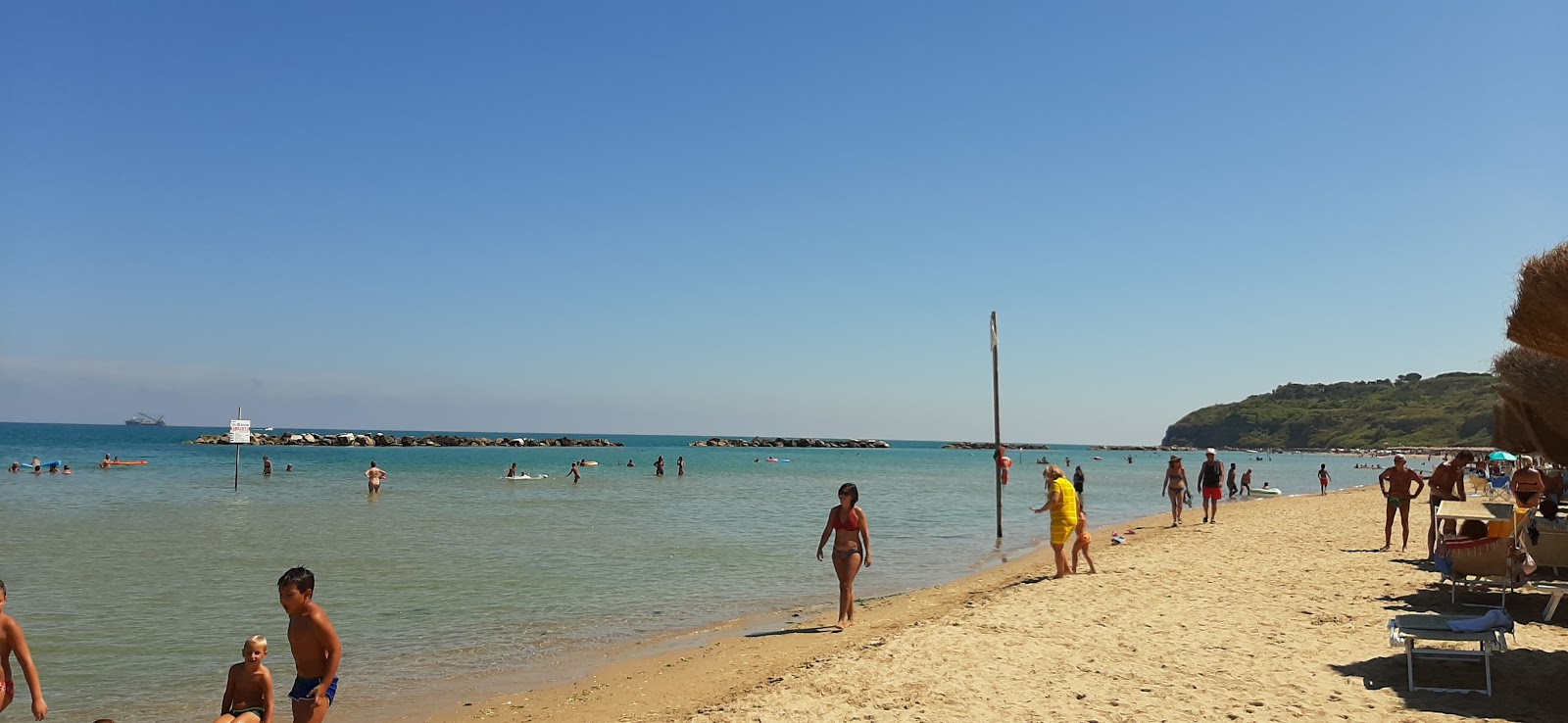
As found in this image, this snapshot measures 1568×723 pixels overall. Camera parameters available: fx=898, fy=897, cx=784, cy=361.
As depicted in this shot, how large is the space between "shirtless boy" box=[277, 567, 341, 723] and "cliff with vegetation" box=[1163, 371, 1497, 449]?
116323mm

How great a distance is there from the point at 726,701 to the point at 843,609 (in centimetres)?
335


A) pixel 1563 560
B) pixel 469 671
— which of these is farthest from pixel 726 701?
pixel 1563 560

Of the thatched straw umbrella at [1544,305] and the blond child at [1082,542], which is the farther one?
the blond child at [1082,542]

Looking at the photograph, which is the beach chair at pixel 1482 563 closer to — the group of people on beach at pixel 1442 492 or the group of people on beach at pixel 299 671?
the group of people on beach at pixel 1442 492

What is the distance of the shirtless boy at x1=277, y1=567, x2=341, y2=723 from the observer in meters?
4.70

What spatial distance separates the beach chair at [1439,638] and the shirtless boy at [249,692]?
270 inches

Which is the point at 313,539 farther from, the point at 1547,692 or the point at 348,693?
the point at 1547,692

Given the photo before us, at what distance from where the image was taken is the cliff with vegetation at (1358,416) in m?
117

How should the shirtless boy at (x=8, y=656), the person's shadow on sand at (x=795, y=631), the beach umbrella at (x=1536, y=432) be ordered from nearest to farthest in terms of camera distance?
1. the shirtless boy at (x=8, y=656)
2. the person's shadow on sand at (x=795, y=631)
3. the beach umbrella at (x=1536, y=432)

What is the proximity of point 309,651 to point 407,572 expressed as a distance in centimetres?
1047

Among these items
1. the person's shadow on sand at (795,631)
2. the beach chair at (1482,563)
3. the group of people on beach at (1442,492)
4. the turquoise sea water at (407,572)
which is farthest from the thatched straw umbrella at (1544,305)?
the turquoise sea water at (407,572)

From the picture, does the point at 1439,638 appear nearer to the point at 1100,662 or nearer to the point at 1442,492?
the point at 1100,662

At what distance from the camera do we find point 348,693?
305 inches

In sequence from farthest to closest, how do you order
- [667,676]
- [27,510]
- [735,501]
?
[735,501] < [27,510] < [667,676]
